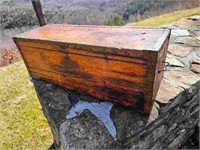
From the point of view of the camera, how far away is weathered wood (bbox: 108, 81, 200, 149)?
1.55 metres

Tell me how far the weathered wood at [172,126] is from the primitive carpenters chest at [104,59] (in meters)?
0.19

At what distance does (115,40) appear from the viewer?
→ 59.4 inches

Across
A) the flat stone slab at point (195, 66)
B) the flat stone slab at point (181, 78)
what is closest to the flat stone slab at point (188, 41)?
the flat stone slab at point (195, 66)

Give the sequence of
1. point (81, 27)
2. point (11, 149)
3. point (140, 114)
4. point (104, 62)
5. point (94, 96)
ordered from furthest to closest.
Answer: point (11, 149) → point (81, 27) → point (94, 96) → point (140, 114) → point (104, 62)

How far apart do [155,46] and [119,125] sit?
2.05ft

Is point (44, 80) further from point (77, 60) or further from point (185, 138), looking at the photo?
point (185, 138)

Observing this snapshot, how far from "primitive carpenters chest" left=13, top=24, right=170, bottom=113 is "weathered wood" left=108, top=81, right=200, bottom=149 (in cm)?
19

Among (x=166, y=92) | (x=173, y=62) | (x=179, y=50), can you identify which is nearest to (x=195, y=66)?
(x=173, y=62)

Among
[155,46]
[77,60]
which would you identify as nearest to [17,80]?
[77,60]

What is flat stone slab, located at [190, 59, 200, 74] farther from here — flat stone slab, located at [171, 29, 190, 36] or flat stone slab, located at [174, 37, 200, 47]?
flat stone slab, located at [171, 29, 190, 36]

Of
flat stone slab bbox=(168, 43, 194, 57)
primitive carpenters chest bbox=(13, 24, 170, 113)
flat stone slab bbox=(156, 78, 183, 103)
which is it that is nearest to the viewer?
primitive carpenters chest bbox=(13, 24, 170, 113)

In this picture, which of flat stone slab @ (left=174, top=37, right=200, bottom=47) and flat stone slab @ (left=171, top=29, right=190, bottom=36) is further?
flat stone slab @ (left=171, top=29, right=190, bottom=36)

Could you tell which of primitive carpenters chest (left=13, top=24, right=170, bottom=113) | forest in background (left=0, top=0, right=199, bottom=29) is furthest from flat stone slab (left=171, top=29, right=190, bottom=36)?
forest in background (left=0, top=0, right=199, bottom=29)

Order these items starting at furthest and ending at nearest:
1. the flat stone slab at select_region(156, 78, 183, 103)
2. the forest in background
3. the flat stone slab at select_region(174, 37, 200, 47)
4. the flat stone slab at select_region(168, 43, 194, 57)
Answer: the forest in background → the flat stone slab at select_region(174, 37, 200, 47) → the flat stone slab at select_region(168, 43, 194, 57) → the flat stone slab at select_region(156, 78, 183, 103)
